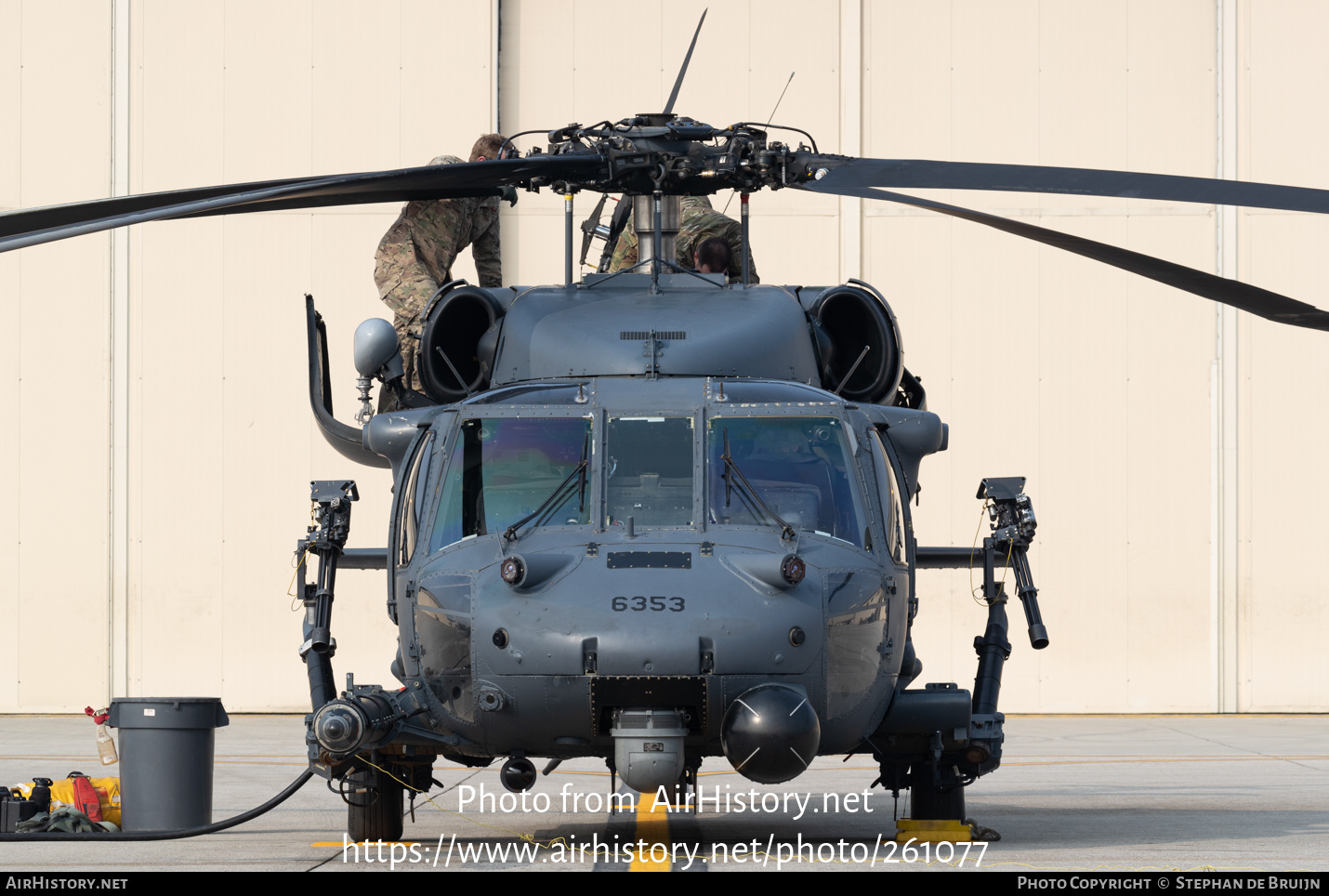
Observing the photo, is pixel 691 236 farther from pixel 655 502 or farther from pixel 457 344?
pixel 655 502

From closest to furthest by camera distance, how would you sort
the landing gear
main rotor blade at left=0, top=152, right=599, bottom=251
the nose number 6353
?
main rotor blade at left=0, top=152, right=599, bottom=251 < the nose number 6353 < the landing gear

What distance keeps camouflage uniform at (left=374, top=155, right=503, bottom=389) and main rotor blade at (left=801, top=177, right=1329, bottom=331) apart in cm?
276

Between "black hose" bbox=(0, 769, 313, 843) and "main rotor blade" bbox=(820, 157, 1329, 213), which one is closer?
"main rotor blade" bbox=(820, 157, 1329, 213)

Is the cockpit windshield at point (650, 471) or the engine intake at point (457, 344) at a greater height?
the engine intake at point (457, 344)

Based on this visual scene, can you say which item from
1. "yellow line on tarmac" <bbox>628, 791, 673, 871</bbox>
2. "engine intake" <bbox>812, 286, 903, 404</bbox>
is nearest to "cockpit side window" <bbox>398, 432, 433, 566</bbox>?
"yellow line on tarmac" <bbox>628, 791, 673, 871</bbox>

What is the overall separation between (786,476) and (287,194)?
2.45 metres

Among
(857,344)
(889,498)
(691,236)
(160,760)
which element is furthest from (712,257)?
(160,760)

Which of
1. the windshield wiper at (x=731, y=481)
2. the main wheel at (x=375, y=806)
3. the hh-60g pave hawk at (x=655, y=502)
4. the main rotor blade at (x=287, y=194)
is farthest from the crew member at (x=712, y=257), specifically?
the main wheel at (x=375, y=806)

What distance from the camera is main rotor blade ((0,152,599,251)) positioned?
19.6 ft

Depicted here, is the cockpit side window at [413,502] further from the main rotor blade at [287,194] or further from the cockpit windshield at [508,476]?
the main rotor blade at [287,194]

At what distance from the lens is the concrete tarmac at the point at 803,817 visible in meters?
7.57

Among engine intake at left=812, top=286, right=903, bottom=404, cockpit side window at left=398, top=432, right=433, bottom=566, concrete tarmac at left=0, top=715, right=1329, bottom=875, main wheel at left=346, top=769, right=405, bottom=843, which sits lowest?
concrete tarmac at left=0, top=715, right=1329, bottom=875

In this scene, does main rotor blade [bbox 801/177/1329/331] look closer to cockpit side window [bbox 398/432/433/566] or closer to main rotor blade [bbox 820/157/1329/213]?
main rotor blade [bbox 820/157/1329/213]

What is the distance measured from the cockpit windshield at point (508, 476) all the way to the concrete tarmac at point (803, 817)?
154 centimetres
